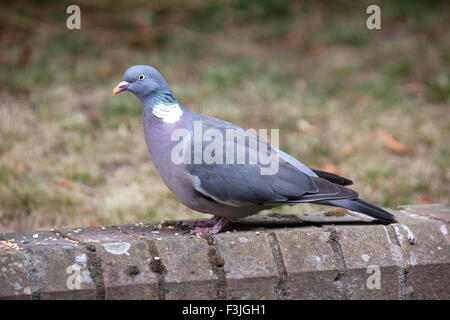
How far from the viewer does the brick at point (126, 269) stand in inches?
82.8

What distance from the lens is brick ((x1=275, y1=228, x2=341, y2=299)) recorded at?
230cm

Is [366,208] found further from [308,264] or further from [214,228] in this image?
[214,228]

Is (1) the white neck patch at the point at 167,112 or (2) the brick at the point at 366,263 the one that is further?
(1) the white neck patch at the point at 167,112

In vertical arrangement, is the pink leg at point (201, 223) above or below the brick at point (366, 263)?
above

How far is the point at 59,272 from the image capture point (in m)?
2.08

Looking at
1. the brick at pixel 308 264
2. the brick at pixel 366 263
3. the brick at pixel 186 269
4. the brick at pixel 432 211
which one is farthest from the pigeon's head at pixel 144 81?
the brick at pixel 432 211

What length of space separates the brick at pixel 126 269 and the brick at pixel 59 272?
6cm

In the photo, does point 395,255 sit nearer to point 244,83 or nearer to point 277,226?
point 277,226

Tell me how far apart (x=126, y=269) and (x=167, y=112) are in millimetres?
738

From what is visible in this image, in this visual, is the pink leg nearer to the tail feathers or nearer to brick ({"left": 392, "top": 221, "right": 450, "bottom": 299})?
the tail feathers

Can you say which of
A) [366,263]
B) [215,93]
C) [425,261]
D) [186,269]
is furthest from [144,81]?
[215,93]

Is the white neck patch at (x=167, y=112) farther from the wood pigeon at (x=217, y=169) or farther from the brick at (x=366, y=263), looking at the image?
the brick at (x=366, y=263)
